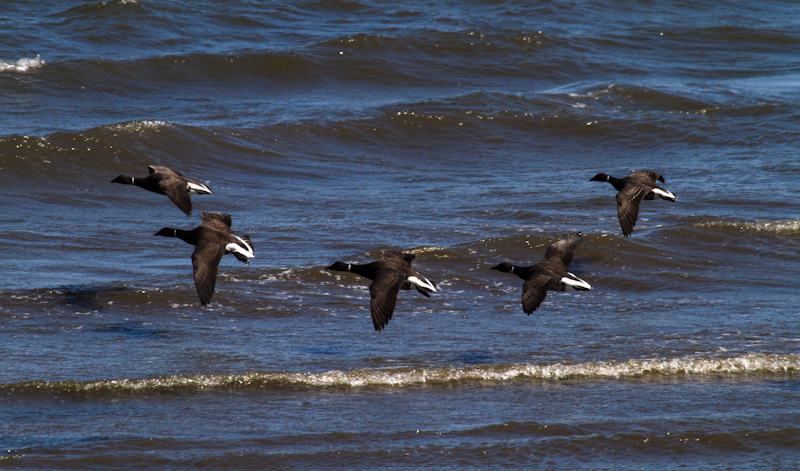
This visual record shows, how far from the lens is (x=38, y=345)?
357 inches

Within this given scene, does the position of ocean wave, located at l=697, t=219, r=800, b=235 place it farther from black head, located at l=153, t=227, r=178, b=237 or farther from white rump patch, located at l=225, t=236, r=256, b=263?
black head, located at l=153, t=227, r=178, b=237

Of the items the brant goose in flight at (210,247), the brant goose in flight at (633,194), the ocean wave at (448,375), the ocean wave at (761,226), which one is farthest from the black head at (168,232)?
the ocean wave at (761,226)

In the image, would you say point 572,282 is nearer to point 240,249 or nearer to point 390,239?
point 390,239

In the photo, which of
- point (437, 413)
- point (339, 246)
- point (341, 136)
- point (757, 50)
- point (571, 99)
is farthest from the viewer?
point (757, 50)

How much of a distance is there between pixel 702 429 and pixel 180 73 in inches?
654

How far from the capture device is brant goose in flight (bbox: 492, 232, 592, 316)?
923cm

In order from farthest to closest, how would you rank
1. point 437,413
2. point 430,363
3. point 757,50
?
point 757,50, point 430,363, point 437,413

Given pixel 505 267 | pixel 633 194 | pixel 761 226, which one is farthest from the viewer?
pixel 761 226

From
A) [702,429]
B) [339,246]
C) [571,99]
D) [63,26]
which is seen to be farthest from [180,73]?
[702,429]

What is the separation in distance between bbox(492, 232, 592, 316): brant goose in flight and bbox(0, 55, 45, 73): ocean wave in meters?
13.6

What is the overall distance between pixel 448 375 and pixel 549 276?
182 cm

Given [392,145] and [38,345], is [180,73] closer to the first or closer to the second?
[392,145]

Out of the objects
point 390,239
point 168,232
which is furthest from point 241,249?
point 390,239

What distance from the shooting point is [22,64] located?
20.3 m
